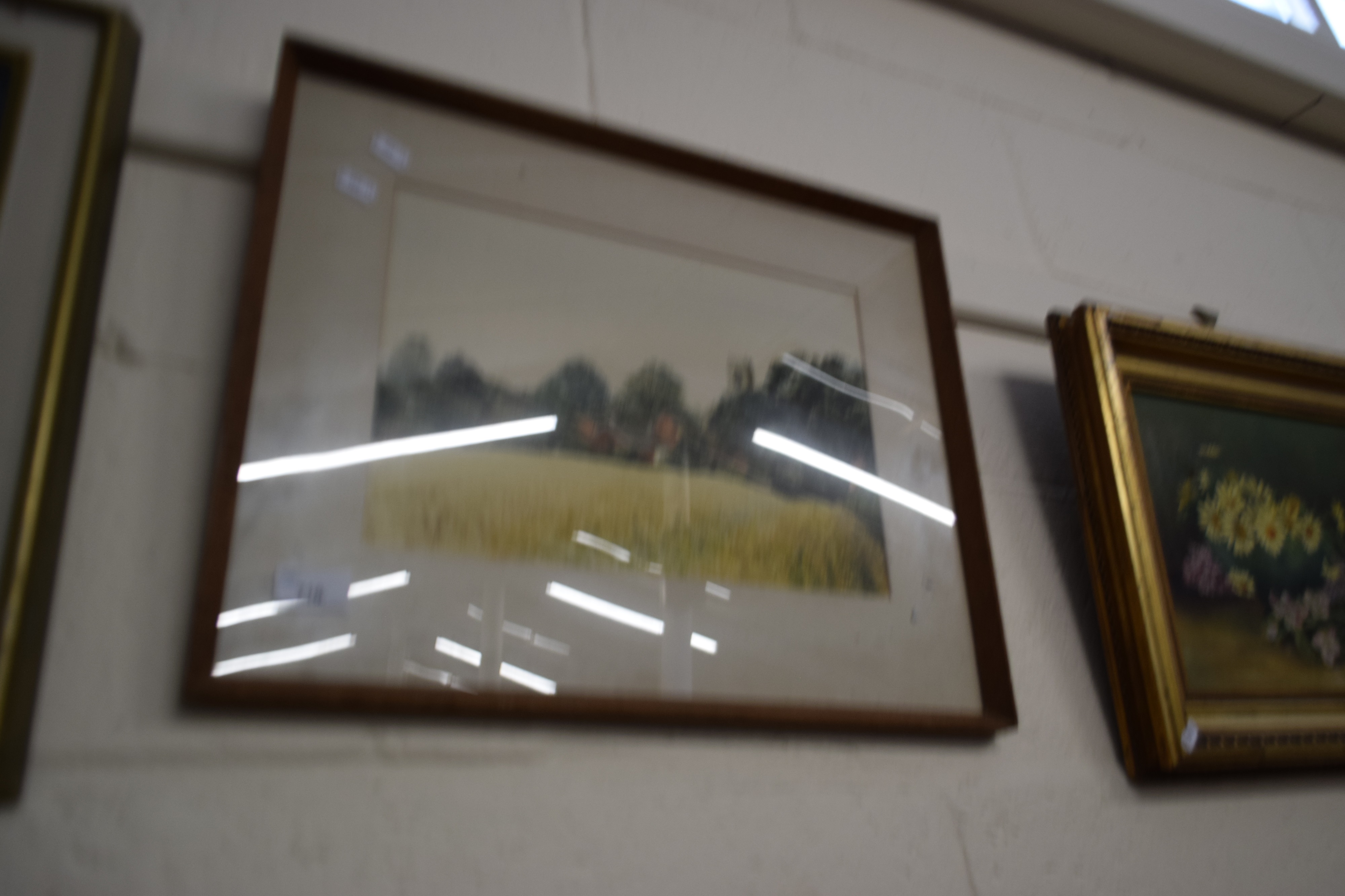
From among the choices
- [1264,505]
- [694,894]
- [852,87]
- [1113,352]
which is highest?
[852,87]

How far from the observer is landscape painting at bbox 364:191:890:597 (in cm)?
67

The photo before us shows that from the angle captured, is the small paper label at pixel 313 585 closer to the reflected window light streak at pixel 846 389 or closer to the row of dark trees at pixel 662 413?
the row of dark trees at pixel 662 413

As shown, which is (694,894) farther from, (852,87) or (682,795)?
(852,87)

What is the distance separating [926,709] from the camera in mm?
730

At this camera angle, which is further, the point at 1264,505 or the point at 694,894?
the point at 1264,505

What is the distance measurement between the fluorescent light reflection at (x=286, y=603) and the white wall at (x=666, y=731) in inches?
1.3

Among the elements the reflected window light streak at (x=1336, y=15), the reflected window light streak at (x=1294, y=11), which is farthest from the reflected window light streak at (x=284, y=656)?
the reflected window light streak at (x=1336, y=15)

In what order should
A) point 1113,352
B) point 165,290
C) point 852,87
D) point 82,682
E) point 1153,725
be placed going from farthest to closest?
point 852,87 → point 1113,352 → point 1153,725 → point 165,290 → point 82,682

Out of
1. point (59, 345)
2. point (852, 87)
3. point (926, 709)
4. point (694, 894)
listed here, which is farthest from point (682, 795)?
point (852, 87)

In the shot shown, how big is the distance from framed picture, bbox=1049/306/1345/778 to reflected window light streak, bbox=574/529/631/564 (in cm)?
46

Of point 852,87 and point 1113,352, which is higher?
point 852,87

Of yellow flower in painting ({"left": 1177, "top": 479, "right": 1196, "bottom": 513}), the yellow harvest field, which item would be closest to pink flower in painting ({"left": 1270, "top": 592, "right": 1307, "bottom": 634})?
yellow flower in painting ({"left": 1177, "top": 479, "right": 1196, "bottom": 513})

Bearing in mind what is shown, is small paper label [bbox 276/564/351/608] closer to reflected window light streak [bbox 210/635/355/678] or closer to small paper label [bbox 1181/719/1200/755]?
reflected window light streak [bbox 210/635/355/678]

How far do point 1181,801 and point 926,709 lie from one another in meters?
0.27
